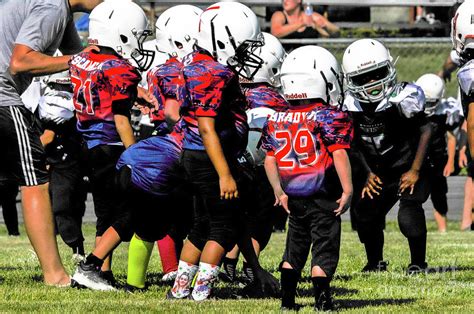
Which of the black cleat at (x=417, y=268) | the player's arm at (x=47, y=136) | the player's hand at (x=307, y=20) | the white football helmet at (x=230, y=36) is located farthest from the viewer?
the player's hand at (x=307, y=20)

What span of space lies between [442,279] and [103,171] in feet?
7.46

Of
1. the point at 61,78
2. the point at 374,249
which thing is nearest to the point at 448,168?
the point at 374,249

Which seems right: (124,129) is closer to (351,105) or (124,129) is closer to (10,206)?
(351,105)

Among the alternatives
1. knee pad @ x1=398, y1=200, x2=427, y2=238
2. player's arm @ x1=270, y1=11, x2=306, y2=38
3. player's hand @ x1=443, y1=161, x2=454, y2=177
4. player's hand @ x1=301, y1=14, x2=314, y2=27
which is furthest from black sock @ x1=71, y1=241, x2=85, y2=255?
player's hand @ x1=301, y1=14, x2=314, y2=27

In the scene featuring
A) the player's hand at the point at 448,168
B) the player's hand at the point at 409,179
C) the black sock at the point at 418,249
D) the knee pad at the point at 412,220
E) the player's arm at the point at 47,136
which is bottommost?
the player's hand at the point at 448,168

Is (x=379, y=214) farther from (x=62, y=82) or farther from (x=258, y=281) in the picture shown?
(x=62, y=82)

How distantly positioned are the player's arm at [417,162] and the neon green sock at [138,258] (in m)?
1.98

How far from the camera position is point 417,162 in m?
8.18

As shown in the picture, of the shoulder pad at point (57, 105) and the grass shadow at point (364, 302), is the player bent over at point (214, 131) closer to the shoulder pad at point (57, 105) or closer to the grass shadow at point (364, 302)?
the grass shadow at point (364, 302)

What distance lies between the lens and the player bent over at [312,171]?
616cm

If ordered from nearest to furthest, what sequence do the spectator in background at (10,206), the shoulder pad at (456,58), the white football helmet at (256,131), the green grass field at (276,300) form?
the green grass field at (276,300), the white football helmet at (256,131), the shoulder pad at (456,58), the spectator in background at (10,206)

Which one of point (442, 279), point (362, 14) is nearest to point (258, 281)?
point (442, 279)

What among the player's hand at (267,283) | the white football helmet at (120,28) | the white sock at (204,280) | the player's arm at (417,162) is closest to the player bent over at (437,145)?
the player's arm at (417,162)

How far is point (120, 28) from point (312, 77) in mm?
1591
